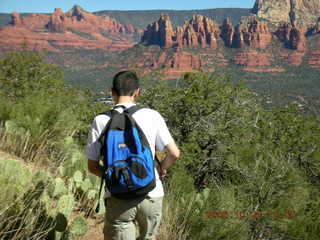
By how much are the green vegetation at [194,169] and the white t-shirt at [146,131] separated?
0.66 meters

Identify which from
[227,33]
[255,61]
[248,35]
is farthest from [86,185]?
[227,33]

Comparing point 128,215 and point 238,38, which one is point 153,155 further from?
point 238,38

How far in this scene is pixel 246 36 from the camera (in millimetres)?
148375

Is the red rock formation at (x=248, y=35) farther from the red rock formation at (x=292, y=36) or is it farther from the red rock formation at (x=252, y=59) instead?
the red rock formation at (x=252, y=59)

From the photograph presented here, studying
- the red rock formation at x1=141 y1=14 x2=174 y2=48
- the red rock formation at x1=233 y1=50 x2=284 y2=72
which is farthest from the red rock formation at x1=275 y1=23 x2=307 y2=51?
the red rock formation at x1=141 y1=14 x2=174 y2=48

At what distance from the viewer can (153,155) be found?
2420 mm

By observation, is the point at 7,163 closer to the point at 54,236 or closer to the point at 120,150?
the point at 54,236

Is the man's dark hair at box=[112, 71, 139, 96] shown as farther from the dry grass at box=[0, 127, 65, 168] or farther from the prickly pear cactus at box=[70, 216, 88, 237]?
the dry grass at box=[0, 127, 65, 168]

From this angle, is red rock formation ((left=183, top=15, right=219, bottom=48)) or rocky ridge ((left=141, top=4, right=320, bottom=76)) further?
red rock formation ((left=183, top=15, right=219, bottom=48))

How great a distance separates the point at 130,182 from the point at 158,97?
913 centimetres

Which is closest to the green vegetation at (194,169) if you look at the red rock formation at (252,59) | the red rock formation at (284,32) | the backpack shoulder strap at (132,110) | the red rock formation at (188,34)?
the backpack shoulder strap at (132,110)

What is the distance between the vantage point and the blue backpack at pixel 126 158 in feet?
7.30

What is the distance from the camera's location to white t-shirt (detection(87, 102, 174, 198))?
7.78 ft

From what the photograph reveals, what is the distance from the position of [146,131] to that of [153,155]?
6.8 inches
